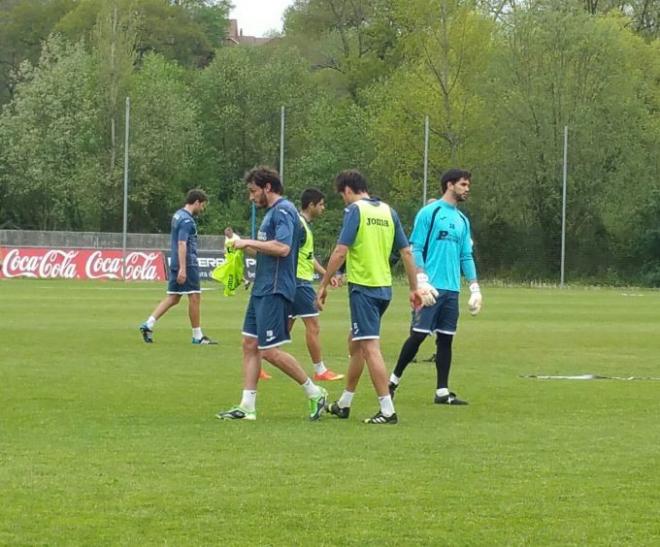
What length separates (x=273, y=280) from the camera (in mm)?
10758

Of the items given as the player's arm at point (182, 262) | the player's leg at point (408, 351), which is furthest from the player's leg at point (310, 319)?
the player's arm at point (182, 262)

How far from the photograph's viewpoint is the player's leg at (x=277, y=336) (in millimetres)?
10758

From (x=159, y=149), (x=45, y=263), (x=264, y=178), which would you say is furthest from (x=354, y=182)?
(x=159, y=149)

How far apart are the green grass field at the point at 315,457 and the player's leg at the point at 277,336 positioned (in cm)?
19

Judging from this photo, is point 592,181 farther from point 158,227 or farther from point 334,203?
point 158,227

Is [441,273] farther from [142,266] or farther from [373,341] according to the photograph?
[142,266]

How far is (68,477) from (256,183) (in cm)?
351

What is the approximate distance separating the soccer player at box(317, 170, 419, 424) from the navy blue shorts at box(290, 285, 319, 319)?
11.1ft

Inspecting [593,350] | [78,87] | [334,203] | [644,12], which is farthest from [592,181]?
[593,350]

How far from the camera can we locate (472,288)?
12859mm

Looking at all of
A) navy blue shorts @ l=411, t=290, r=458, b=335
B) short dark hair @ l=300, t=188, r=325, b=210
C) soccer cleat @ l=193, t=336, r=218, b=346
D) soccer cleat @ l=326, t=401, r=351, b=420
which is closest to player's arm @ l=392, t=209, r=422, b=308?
soccer cleat @ l=326, t=401, r=351, b=420

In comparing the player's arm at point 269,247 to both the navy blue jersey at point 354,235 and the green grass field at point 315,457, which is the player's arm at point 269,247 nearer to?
the navy blue jersey at point 354,235

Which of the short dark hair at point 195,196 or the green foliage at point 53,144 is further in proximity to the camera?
the green foliage at point 53,144

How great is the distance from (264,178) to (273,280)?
0.79m
